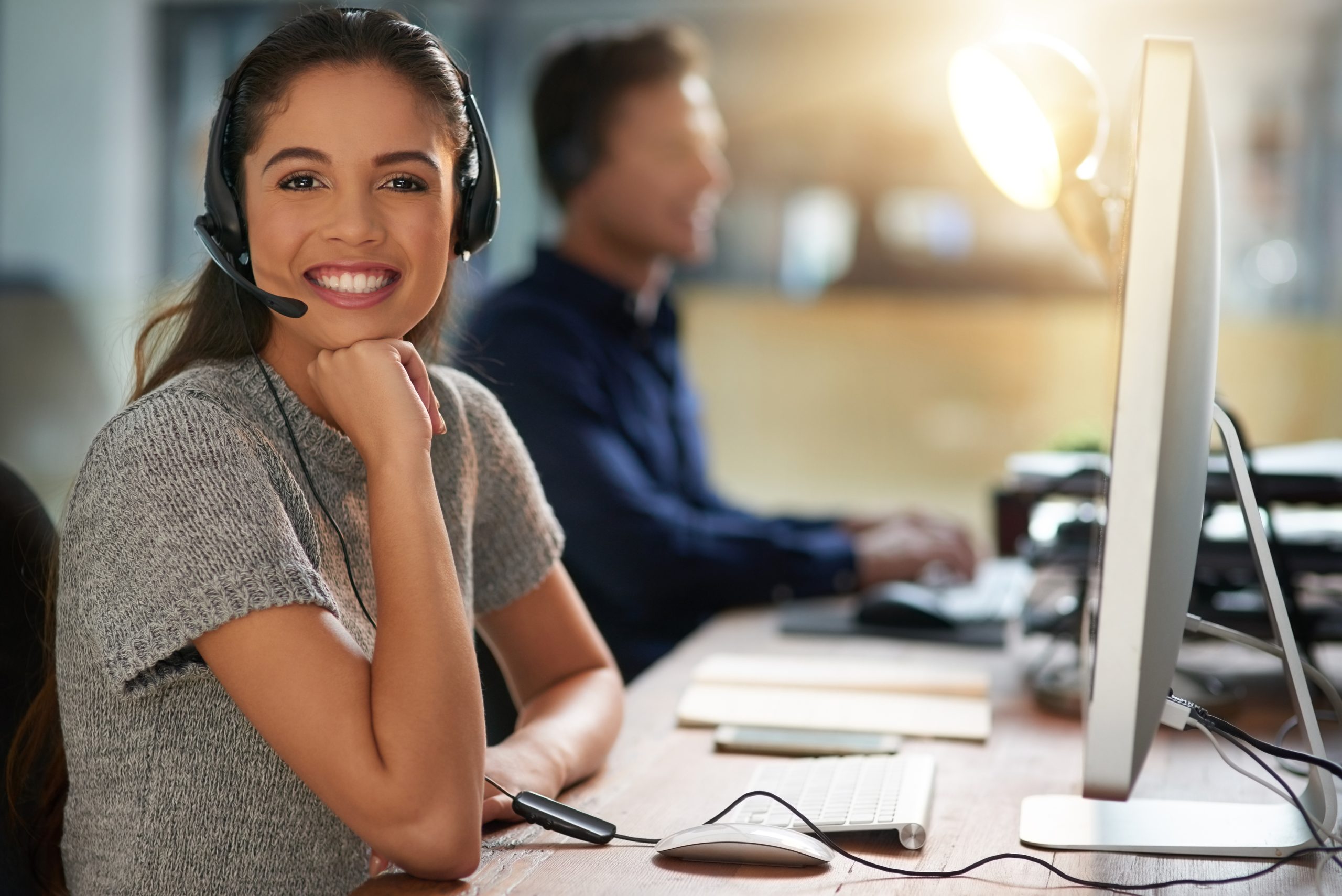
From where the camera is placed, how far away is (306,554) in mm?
844

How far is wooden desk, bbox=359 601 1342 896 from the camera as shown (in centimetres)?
73

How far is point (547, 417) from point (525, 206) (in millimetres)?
1950

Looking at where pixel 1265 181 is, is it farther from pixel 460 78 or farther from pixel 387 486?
pixel 387 486

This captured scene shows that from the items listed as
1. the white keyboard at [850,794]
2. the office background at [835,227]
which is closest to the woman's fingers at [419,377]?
the white keyboard at [850,794]

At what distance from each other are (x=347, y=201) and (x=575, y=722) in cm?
43

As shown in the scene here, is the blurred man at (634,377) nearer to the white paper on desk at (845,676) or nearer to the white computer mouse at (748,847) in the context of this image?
the white paper on desk at (845,676)

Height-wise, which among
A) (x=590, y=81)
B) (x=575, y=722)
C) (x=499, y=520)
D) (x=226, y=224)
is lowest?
(x=575, y=722)

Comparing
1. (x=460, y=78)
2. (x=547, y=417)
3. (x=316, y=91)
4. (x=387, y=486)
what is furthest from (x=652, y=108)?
(x=387, y=486)

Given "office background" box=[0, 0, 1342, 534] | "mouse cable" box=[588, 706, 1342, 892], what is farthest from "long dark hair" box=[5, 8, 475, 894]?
"office background" box=[0, 0, 1342, 534]

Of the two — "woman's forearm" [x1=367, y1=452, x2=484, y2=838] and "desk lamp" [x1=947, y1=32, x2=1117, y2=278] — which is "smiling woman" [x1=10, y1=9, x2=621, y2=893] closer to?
"woman's forearm" [x1=367, y1=452, x2=484, y2=838]

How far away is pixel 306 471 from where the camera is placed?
0.87 meters

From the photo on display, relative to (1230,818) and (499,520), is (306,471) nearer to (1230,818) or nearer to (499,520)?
(499,520)

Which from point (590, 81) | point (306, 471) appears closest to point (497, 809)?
point (306, 471)

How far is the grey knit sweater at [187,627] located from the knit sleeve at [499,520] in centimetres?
19
